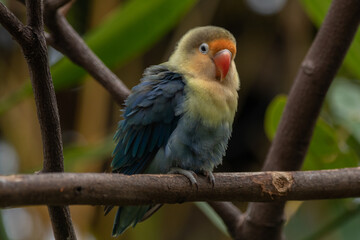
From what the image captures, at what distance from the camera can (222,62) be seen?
1.61 meters

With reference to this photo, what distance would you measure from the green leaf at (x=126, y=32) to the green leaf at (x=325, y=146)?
0.51 metres

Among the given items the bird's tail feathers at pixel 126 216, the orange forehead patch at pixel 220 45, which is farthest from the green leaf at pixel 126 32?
the bird's tail feathers at pixel 126 216

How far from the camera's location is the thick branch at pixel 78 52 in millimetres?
1582

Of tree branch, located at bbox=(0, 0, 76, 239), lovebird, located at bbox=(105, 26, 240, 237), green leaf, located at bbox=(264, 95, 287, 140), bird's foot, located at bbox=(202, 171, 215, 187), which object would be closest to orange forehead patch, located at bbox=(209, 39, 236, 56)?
lovebird, located at bbox=(105, 26, 240, 237)

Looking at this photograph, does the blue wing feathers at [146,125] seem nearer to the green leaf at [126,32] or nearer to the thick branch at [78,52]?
the thick branch at [78,52]

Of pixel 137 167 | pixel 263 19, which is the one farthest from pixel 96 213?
pixel 263 19

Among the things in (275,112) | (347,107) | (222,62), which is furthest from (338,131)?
(222,62)

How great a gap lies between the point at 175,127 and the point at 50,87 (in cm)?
52

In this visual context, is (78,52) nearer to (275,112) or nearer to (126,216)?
(126,216)

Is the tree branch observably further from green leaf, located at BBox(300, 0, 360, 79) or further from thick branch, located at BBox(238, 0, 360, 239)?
green leaf, located at BBox(300, 0, 360, 79)

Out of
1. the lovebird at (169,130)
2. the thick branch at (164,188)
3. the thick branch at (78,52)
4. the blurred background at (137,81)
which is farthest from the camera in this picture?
the blurred background at (137,81)

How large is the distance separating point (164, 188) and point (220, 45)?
70 centimetres

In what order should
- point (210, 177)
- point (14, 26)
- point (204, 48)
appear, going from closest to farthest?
point (14, 26), point (210, 177), point (204, 48)

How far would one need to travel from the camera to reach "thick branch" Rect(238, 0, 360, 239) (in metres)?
1.54
